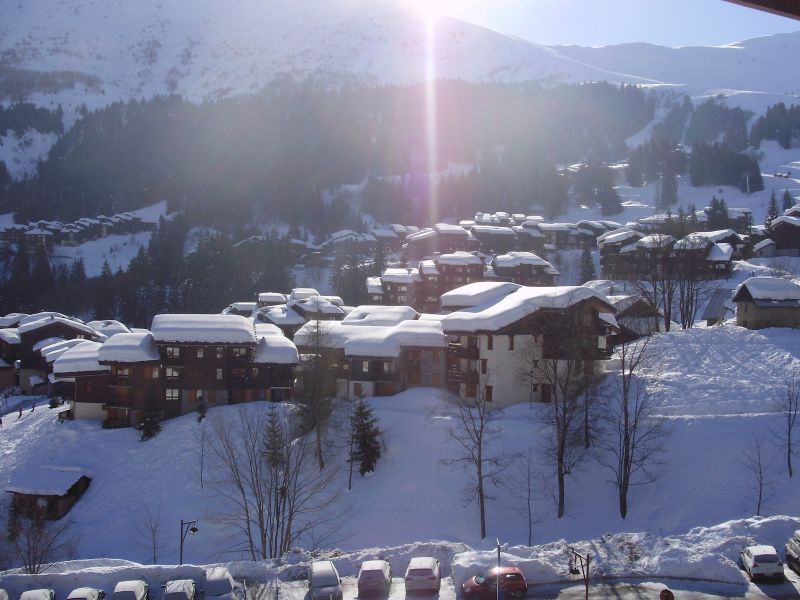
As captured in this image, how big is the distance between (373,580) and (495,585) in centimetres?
278

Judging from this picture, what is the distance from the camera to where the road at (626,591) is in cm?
1487

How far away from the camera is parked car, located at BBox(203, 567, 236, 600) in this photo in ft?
51.0

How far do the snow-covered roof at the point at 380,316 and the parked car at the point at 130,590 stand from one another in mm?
27605

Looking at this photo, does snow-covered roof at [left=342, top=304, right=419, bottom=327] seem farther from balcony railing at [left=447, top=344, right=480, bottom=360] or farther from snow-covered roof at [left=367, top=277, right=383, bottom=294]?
snow-covered roof at [left=367, top=277, right=383, bottom=294]

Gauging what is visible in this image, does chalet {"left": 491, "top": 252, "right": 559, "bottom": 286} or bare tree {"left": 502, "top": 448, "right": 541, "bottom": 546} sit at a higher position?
chalet {"left": 491, "top": 252, "right": 559, "bottom": 286}

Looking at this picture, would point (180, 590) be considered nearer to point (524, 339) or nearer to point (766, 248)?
point (524, 339)

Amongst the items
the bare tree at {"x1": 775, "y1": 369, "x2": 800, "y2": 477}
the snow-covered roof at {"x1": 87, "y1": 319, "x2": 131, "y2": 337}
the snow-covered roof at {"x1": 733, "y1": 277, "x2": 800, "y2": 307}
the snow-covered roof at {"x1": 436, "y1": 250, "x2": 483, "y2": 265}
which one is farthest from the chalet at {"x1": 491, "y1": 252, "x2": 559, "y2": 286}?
the bare tree at {"x1": 775, "y1": 369, "x2": 800, "y2": 477}

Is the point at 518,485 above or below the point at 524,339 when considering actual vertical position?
below

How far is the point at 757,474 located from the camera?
24688mm

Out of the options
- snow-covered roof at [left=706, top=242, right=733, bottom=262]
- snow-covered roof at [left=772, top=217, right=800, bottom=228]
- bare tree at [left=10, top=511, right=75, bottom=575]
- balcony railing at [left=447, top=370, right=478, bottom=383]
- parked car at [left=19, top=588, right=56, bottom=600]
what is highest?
snow-covered roof at [left=772, top=217, right=800, bottom=228]

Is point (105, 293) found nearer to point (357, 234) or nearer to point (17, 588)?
point (357, 234)

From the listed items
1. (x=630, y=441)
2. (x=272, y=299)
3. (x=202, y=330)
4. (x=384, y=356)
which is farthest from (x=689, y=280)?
(x=272, y=299)

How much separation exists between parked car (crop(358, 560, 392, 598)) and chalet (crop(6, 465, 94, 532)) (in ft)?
63.0

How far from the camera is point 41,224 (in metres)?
124
